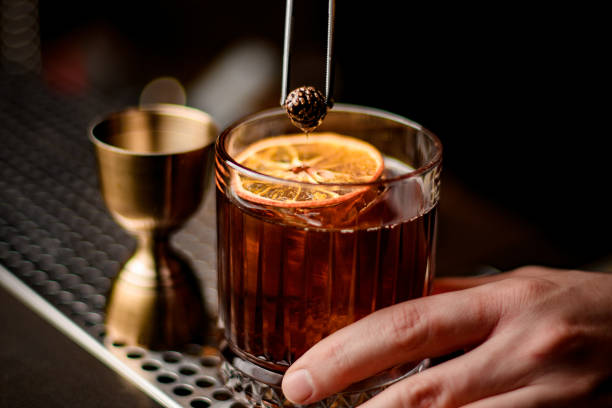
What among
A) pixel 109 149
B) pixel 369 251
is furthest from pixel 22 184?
pixel 369 251

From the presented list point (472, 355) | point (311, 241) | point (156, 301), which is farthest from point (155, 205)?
point (472, 355)

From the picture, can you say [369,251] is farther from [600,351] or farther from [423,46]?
[423,46]

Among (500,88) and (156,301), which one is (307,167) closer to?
(156,301)

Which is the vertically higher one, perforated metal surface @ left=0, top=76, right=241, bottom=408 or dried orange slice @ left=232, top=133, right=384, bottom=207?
dried orange slice @ left=232, top=133, right=384, bottom=207

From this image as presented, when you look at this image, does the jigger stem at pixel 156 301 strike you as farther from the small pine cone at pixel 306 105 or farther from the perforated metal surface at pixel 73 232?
the small pine cone at pixel 306 105

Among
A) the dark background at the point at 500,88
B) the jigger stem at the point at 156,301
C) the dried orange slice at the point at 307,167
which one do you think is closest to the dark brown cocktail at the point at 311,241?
the dried orange slice at the point at 307,167

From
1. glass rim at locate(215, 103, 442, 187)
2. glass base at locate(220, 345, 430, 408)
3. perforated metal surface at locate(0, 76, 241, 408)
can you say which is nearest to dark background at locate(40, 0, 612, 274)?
perforated metal surface at locate(0, 76, 241, 408)

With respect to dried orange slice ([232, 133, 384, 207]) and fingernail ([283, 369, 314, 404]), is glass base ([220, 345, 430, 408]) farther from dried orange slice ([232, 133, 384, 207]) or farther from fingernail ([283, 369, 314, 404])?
dried orange slice ([232, 133, 384, 207])
